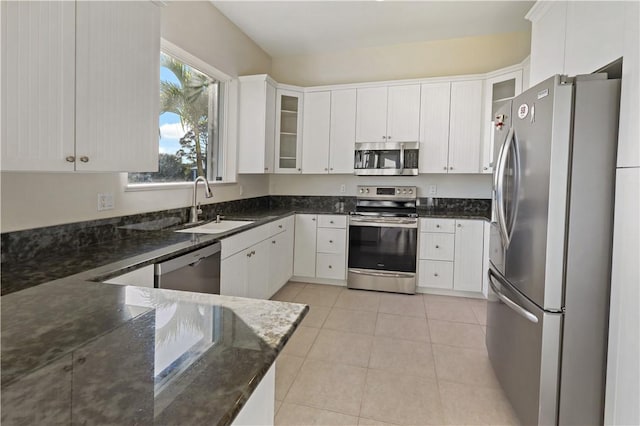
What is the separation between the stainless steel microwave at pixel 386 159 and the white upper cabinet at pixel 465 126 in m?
0.43

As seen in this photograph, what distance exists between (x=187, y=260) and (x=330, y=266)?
2.35 metres

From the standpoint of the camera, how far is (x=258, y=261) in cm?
317

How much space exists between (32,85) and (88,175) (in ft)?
2.50

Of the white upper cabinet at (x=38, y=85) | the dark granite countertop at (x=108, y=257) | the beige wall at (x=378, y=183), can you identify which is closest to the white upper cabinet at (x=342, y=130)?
the beige wall at (x=378, y=183)

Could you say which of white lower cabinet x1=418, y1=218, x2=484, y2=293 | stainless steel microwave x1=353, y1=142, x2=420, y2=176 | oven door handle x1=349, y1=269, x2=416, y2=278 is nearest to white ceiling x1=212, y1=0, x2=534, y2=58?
stainless steel microwave x1=353, y1=142, x2=420, y2=176

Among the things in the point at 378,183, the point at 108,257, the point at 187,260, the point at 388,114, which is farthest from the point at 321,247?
the point at 108,257

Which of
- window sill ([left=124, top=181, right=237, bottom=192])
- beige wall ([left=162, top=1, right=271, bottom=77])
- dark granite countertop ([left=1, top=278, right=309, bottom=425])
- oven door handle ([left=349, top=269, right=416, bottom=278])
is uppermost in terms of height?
beige wall ([left=162, top=1, right=271, bottom=77])

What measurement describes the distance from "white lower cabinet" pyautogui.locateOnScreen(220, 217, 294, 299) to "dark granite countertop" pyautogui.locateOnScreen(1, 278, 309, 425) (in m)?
1.50

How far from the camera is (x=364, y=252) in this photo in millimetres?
3988

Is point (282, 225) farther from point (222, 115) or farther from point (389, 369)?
point (389, 369)

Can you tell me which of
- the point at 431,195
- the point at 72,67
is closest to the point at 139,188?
the point at 72,67

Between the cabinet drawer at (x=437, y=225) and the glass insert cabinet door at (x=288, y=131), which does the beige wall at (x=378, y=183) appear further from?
the cabinet drawer at (x=437, y=225)

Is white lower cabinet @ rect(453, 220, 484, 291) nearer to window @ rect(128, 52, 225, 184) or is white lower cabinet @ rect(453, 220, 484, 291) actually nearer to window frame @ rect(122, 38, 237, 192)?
window frame @ rect(122, 38, 237, 192)

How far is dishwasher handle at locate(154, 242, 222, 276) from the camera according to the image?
1777mm
